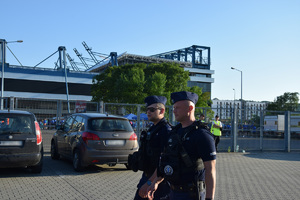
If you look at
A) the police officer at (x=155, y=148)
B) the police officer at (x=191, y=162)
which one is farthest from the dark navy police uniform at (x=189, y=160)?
the police officer at (x=155, y=148)

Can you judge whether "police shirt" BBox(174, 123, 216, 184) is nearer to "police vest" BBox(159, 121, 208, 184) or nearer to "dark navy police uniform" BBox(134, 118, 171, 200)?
"police vest" BBox(159, 121, 208, 184)

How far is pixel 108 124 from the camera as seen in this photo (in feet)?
30.0

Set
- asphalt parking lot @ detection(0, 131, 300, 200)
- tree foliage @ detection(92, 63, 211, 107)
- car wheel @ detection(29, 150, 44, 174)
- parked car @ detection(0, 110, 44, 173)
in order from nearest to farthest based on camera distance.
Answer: asphalt parking lot @ detection(0, 131, 300, 200) < parked car @ detection(0, 110, 44, 173) < car wheel @ detection(29, 150, 44, 174) < tree foliage @ detection(92, 63, 211, 107)

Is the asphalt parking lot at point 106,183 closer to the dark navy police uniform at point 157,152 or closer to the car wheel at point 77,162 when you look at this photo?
the car wheel at point 77,162

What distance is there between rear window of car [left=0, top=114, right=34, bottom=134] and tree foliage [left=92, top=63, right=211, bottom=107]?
31.8 m

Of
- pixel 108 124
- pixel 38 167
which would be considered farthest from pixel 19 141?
pixel 108 124

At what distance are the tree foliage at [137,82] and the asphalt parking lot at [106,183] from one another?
98.3 ft

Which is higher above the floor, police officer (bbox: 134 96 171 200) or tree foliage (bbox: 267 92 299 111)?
tree foliage (bbox: 267 92 299 111)

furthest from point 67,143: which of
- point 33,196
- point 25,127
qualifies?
point 33,196

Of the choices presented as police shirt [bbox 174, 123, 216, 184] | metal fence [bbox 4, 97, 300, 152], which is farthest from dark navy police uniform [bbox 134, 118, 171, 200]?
metal fence [bbox 4, 97, 300, 152]

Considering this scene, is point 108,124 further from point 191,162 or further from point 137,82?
point 137,82

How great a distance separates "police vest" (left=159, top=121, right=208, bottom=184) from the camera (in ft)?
9.40

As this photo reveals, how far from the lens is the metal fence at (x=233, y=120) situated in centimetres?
1409

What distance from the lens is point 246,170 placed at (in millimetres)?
10719
